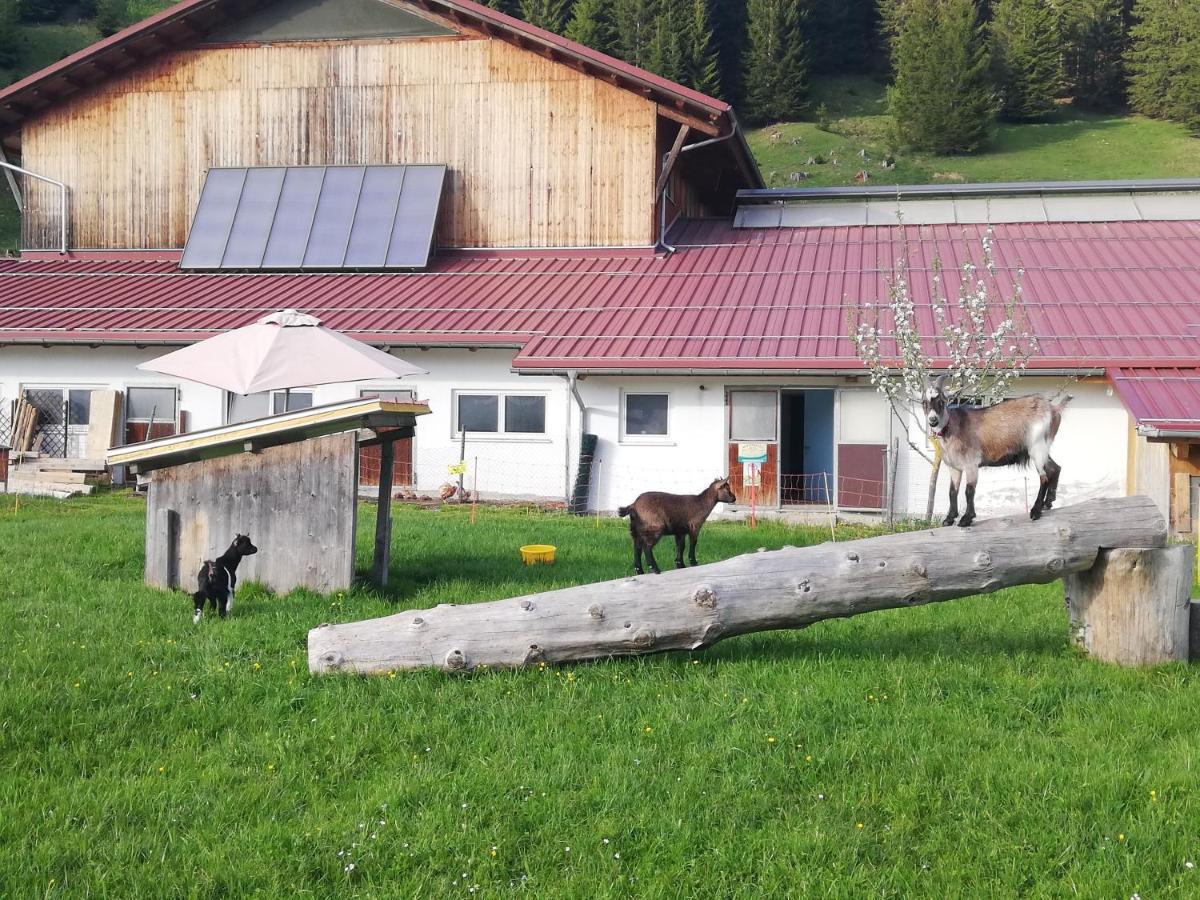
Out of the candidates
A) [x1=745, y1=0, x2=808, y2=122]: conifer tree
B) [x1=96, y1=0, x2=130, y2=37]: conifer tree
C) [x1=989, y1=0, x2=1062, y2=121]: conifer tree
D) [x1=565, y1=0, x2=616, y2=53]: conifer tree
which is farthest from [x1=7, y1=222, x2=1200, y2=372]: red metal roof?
[x1=96, y1=0, x2=130, y2=37]: conifer tree

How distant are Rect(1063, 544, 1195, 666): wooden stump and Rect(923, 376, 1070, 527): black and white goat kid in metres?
0.63

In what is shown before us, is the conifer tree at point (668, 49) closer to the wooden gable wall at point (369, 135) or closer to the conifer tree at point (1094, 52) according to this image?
the conifer tree at point (1094, 52)

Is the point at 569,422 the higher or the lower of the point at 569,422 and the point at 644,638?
the higher

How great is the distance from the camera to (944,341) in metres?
18.0

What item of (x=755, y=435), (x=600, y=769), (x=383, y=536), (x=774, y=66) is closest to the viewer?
(x=600, y=769)

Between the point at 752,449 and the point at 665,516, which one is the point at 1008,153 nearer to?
the point at 752,449

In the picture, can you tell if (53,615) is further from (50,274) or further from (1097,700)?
(50,274)

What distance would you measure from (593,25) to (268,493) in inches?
2687

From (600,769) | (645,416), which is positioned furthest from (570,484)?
(600,769)

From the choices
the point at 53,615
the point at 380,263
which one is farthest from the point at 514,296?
the point at 53,615

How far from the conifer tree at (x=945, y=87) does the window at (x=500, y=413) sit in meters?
52.3

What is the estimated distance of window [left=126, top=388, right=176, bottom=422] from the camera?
2138cm

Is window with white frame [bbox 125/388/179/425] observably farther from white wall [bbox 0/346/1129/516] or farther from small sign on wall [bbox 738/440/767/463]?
small sign on wall [bbox 738/440/767/463]

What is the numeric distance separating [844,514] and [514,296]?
780 centimetres
